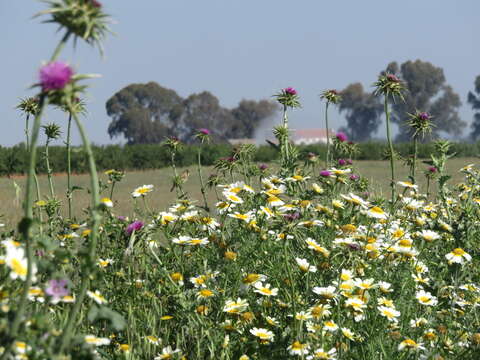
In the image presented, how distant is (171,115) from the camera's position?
8319cm

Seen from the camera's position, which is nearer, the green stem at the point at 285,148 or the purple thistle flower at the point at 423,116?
the green stem at the point at 285,148

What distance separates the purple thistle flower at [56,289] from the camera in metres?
1.94

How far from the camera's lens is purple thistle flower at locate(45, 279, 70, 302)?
194cm

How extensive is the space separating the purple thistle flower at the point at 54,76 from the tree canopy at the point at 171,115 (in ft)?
247

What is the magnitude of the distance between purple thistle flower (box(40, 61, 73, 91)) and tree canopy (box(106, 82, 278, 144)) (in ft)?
247

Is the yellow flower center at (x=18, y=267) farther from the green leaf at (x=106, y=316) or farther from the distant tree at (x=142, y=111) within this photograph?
the distant tree at (x=142, y=111)

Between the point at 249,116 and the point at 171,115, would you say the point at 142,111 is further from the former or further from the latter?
the point at 249,116

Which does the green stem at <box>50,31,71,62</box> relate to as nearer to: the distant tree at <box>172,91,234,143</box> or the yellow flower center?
the yellow flower center

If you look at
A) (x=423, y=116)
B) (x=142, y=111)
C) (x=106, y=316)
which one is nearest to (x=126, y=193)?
(x=423, y=116)

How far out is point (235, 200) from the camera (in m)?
3.79

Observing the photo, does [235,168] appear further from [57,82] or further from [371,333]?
[57,82]

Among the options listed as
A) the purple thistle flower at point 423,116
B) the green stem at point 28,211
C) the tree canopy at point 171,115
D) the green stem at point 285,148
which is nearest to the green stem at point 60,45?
the green stem at point 28,211

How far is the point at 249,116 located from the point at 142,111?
19528 mm

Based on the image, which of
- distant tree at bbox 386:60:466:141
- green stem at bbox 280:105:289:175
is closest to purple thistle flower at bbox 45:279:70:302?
green stem at bbox 280:105:289:175
